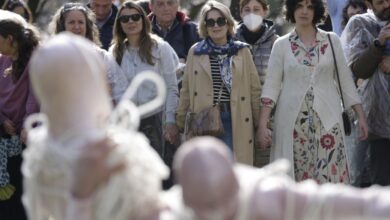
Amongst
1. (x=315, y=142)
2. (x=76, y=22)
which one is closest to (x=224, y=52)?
(x=315, y=142)

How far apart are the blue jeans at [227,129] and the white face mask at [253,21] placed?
0.98 meters

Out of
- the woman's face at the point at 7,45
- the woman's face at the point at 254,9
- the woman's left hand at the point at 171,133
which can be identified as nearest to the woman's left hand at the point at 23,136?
the woman's face at the point at 7,45

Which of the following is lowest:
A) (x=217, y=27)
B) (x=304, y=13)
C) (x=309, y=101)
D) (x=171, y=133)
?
(x=171, y=133)

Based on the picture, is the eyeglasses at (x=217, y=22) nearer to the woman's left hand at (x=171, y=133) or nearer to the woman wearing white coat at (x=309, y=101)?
the woman wearing white coat at (x=309, y=101)

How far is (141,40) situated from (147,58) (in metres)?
0.21

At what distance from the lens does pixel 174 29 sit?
971 cm

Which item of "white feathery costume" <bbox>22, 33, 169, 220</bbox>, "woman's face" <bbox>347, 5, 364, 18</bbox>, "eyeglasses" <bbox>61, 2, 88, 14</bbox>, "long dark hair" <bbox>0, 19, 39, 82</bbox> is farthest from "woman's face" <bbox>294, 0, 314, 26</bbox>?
"white feathery costume" <bbox>22, 33, 169, 220</bbox>

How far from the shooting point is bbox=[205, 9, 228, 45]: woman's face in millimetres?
8766

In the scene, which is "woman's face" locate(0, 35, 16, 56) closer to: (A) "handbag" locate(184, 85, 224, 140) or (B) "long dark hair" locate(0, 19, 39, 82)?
(B) "long dark hair" locate(0, 19, 39, 82)

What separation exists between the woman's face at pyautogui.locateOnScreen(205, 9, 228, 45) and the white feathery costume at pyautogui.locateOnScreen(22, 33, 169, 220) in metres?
5.34

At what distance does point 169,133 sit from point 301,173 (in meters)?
1.16

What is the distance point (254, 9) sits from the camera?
940 centimetres

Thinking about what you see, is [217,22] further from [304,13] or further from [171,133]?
[171,133]

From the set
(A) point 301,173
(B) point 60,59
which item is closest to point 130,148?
(B) point 60,59
